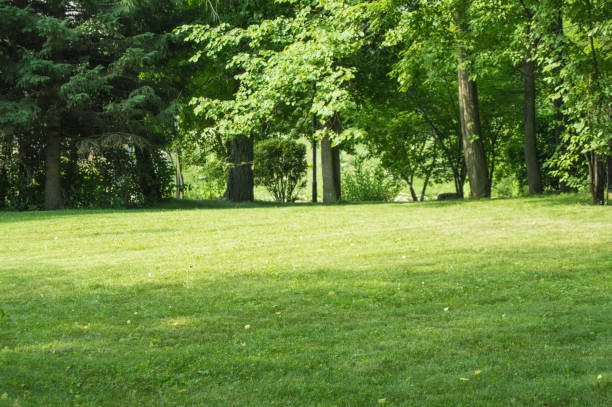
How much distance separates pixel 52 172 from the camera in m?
17.5

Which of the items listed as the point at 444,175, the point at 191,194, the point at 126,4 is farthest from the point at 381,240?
the point at 191,194

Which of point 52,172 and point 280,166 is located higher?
point 280,166

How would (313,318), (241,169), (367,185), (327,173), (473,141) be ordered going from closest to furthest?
(313,318), (473,141), (327,173), (241,169), (367,185)

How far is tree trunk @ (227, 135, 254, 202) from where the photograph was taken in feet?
68.4

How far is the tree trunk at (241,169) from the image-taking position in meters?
20.8

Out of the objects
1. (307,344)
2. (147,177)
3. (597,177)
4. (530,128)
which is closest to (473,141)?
(530,128)

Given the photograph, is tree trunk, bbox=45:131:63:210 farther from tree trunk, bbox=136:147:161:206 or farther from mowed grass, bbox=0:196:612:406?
mowed grass, bbox=0:196:612:406

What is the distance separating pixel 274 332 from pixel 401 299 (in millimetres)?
1651

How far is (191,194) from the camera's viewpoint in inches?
1125

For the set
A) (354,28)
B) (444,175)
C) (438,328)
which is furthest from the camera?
(444,175)

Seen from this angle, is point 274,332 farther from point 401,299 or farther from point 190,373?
point 401,299

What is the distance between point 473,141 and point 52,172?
11.8m

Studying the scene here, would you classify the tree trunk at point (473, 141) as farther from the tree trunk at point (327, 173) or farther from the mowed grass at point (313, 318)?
the mowed grass at point (313, 318)

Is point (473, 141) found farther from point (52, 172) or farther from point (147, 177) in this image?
point (52, 172)
